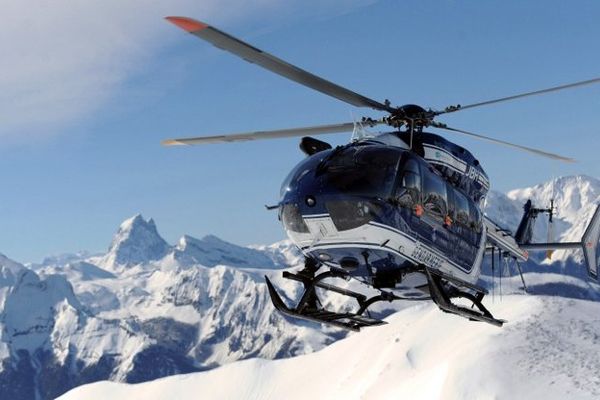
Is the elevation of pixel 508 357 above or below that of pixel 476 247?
below

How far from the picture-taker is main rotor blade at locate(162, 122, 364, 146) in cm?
1809

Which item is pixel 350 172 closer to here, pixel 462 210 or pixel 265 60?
pixel 265 60

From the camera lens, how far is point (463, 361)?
116 m

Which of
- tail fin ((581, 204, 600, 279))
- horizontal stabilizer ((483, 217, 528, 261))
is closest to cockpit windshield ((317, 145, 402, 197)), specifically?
horizontal stabilizer ((483, 217, 528, 261))

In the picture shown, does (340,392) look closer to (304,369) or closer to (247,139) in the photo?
(304,369)

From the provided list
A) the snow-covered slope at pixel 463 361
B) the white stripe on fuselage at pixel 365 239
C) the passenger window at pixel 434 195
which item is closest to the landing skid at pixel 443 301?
the white stripe on fuselage at pixel 365 239

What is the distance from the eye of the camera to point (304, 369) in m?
192

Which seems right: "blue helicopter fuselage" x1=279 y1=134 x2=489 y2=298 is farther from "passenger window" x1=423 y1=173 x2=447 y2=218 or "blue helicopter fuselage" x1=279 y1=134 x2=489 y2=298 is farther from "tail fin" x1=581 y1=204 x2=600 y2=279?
"tail fin" x1=581 y1=204 x2=600 y2=279

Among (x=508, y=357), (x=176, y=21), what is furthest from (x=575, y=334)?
(x=176, y=21)

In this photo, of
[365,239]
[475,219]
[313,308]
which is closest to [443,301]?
[365,239]

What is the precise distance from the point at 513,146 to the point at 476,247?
297 centimetres

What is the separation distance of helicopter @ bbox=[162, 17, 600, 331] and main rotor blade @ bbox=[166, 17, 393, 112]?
34 mm

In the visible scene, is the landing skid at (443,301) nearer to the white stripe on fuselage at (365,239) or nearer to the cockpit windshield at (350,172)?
the white stripe on fuselage at (365,239)

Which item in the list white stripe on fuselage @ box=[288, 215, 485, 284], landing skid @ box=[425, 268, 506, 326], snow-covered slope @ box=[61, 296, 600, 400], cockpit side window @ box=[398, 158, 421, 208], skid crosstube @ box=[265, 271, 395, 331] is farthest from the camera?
snow-covered slope @ box=[61, 296, 600, 400]
